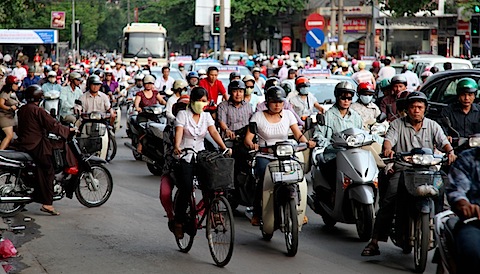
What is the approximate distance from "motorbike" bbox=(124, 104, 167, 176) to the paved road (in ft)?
11.0

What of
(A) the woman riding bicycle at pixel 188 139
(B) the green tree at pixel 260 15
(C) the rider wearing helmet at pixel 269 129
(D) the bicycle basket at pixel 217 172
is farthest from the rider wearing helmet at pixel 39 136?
(B) the green tree at pixel 260 15

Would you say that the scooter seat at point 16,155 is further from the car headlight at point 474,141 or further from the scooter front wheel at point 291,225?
the car headlight at point 474,141

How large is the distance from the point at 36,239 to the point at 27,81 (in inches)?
717

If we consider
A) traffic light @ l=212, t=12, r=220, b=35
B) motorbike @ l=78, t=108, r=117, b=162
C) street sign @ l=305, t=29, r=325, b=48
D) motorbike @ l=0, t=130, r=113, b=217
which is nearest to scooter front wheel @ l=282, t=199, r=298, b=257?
motorbike @ l=0, t=130, r=113, b=217

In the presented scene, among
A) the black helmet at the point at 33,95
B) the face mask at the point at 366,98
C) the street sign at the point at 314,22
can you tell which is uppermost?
the street sign at the point at 314,22

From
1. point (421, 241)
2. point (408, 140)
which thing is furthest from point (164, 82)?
point (421, 241)

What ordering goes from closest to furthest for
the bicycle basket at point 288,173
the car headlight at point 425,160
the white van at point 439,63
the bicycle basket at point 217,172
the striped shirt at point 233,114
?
the car headlight at point 425,160 → the bicycle basket at point 217,172 → the bicycle basket at point 288,173 → the striped shirt at point 233,114 → the white van at point 439,63

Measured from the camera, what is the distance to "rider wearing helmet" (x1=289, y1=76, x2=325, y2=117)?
17.3 meters

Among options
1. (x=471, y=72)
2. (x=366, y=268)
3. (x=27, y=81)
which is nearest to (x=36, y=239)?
(x=366, y=268)

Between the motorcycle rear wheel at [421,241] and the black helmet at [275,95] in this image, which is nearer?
the motorcycle rear wheel at [421,241]

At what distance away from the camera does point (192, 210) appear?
9.87m

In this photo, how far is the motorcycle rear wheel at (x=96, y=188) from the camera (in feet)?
43.6

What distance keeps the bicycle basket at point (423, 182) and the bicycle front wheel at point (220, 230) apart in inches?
63.3

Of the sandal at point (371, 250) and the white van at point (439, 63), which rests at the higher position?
the white van at point (439, 63)
